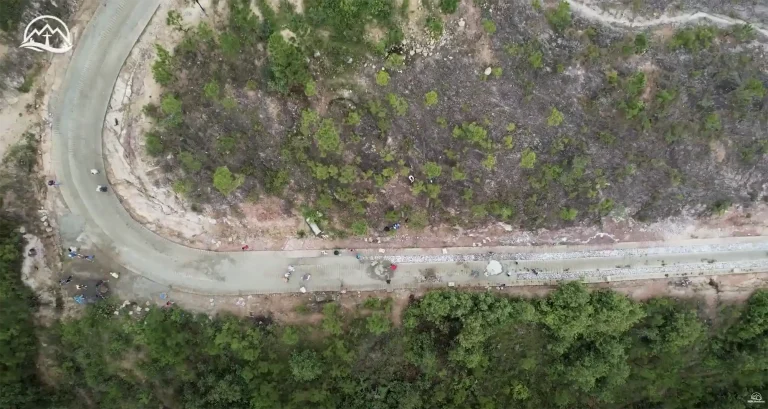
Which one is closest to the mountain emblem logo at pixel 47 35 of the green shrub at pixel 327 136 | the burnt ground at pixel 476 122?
the burnt ground at pixel 476 122

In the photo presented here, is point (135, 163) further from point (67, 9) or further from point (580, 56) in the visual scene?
point (580, 56)

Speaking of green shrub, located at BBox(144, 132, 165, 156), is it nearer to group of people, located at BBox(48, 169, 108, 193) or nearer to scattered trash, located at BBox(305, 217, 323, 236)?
group of people, located at BBox(48, 169, 108, 193)

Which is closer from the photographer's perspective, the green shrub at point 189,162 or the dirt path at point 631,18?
the dirt path at point 631,18

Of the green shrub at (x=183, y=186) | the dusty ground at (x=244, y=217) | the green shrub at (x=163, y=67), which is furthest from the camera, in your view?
the green shrub at (x=183, y=186)

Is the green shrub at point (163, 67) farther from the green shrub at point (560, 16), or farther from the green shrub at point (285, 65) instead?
the green shrub at point (560, 16)

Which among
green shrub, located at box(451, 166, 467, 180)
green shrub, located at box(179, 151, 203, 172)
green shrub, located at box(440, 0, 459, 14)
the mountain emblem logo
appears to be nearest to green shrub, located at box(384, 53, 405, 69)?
green shrub, located at box(440, 0, 459, 14)

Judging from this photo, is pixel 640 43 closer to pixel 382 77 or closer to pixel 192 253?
pixel 382 77
